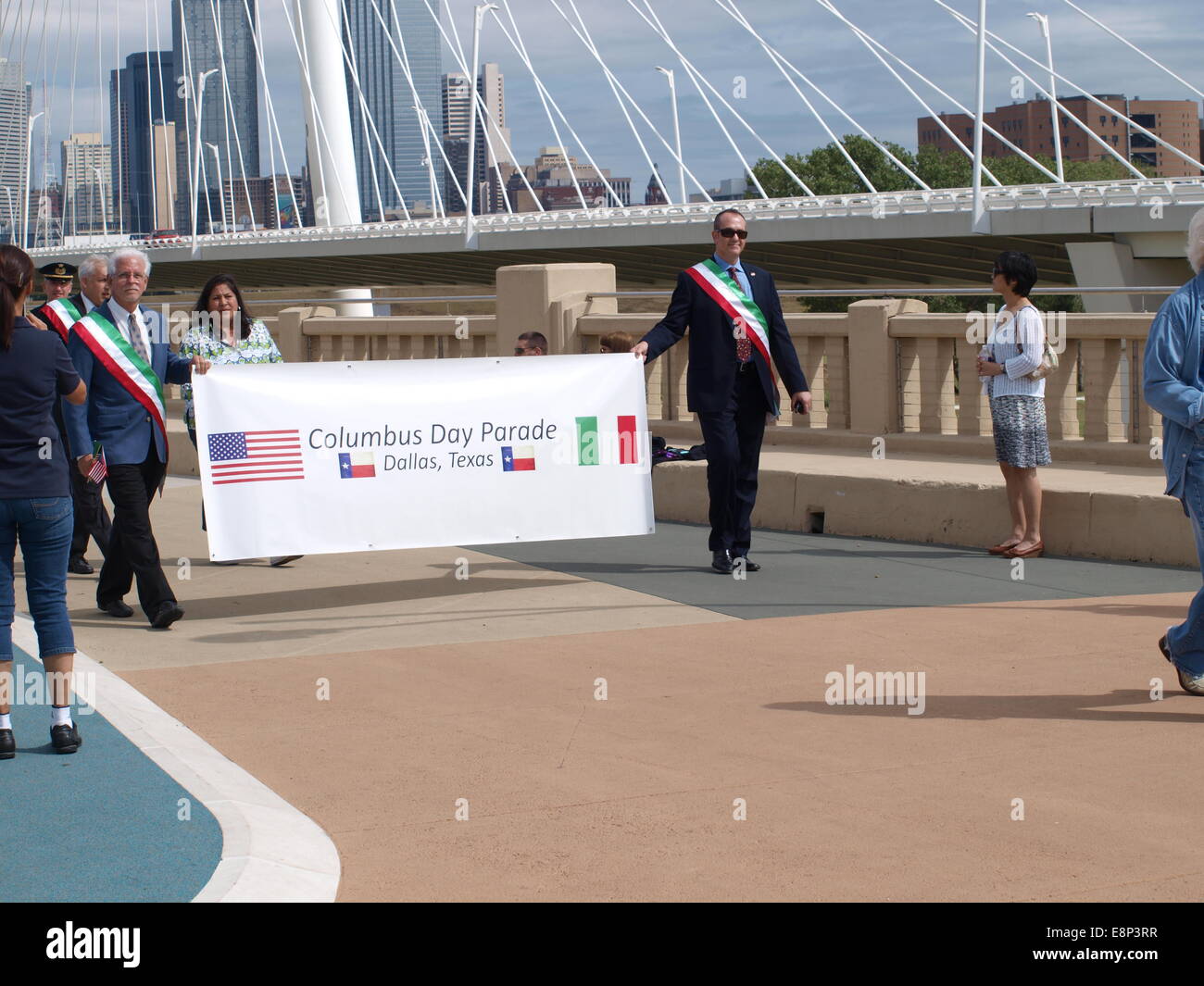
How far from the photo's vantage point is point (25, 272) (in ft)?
19.5

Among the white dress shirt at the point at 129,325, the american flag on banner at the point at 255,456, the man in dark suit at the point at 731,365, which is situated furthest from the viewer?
the man in dark suit at the point at 731,365

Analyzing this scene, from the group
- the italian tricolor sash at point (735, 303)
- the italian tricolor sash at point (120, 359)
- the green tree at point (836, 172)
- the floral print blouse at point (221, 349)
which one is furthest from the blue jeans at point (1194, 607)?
the green tree at point (836, 172)

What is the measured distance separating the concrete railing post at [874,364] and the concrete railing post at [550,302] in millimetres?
2435

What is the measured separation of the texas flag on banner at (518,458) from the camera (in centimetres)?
949

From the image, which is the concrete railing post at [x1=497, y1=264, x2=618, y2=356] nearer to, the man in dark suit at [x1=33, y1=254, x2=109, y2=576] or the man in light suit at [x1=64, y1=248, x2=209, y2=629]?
the man in dark suit at [x1=33, y1=254, x2=109, y2=576]

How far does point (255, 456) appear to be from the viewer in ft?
29.4

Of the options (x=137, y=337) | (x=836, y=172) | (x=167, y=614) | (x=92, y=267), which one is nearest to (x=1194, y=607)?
(x=167, y=614)

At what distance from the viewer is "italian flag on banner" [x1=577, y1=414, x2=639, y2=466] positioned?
966 centimetres

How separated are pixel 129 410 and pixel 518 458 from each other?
7.11 feet

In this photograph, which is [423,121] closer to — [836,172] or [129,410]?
[836,172]

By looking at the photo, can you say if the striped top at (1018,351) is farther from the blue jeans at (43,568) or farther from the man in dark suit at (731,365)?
the blue jeans at (43,568)

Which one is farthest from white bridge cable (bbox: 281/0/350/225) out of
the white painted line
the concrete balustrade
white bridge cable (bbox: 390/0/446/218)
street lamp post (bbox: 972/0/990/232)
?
the white painted line

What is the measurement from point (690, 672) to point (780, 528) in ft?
14.7
